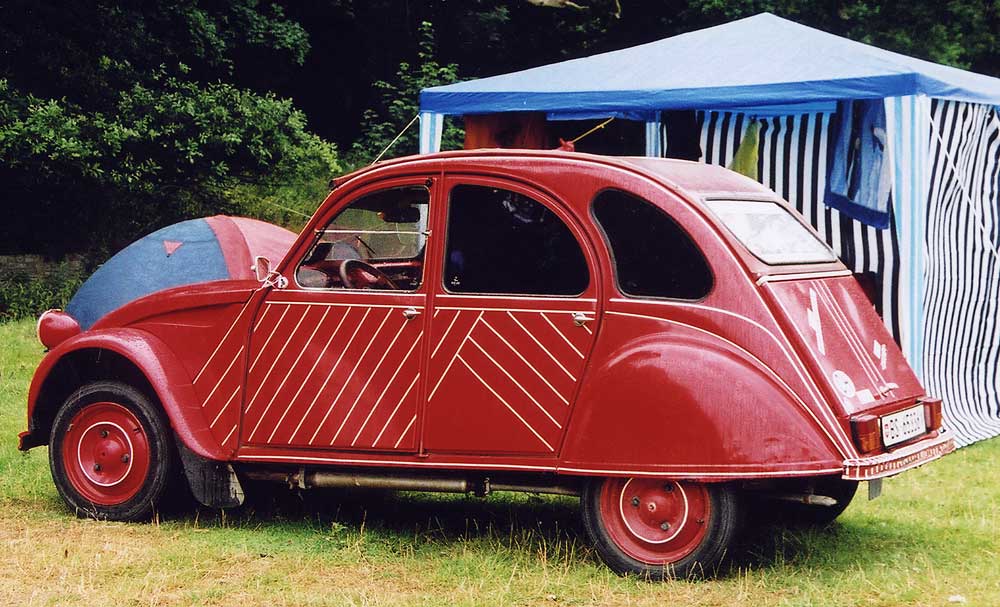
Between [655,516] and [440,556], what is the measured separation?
1.02 meters

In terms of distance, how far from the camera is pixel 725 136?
1077 cm

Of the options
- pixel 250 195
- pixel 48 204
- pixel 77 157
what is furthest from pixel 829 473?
pixel 250 195

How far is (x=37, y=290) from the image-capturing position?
54.4ft

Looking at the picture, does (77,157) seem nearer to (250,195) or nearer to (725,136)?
(250,195)

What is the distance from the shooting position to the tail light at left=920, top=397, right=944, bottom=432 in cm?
548

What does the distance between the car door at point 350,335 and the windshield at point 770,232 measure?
4.42 feet

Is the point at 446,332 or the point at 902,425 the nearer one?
the point at 902,425

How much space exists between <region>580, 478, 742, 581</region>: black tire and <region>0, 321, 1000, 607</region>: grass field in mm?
89

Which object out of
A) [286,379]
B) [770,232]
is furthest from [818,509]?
[286,379]

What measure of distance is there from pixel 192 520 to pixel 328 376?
118 cm

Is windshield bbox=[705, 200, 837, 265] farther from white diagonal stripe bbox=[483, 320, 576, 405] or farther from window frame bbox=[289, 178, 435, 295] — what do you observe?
window frame bbox=[289, 178, 435, 295]

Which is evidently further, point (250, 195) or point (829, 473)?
point (250, 195)

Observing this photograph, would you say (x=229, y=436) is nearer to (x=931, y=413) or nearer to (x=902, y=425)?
(x=902, y=425)

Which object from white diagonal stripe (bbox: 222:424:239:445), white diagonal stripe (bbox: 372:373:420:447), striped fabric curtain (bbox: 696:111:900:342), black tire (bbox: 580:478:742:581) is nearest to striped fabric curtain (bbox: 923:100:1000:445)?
striped fabric curtain (bbox: 696:111:900:342)
